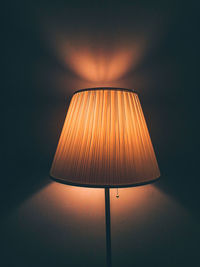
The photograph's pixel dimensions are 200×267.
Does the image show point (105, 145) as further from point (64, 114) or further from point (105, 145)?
point (64, 114)

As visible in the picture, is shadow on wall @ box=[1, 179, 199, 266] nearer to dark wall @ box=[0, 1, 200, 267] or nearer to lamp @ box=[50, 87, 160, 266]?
dark wall @ box=[0, 1, 200, 267]

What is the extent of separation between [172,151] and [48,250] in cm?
78

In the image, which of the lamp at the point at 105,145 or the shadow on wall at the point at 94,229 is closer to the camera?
the lamp at the point at 105,145

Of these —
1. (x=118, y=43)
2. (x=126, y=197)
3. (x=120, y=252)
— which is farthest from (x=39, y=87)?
(x=120, y=252)

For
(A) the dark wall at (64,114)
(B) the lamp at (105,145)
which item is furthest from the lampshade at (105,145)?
(A) the dark wall at (64,114)

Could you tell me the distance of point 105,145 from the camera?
53 cm

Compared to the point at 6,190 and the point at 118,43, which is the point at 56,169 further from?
the point at 118,43

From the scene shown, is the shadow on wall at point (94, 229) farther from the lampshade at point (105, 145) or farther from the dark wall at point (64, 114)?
the lampshade at point (105, 145)

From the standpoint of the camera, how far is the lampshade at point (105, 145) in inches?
20.4

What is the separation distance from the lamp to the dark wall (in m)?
0.33

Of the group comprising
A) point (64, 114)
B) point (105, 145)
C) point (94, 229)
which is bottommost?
point (94, 229)

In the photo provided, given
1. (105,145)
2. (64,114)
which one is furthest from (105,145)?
(64,114)

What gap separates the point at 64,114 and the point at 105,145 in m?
0.42

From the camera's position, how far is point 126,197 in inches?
36.7
